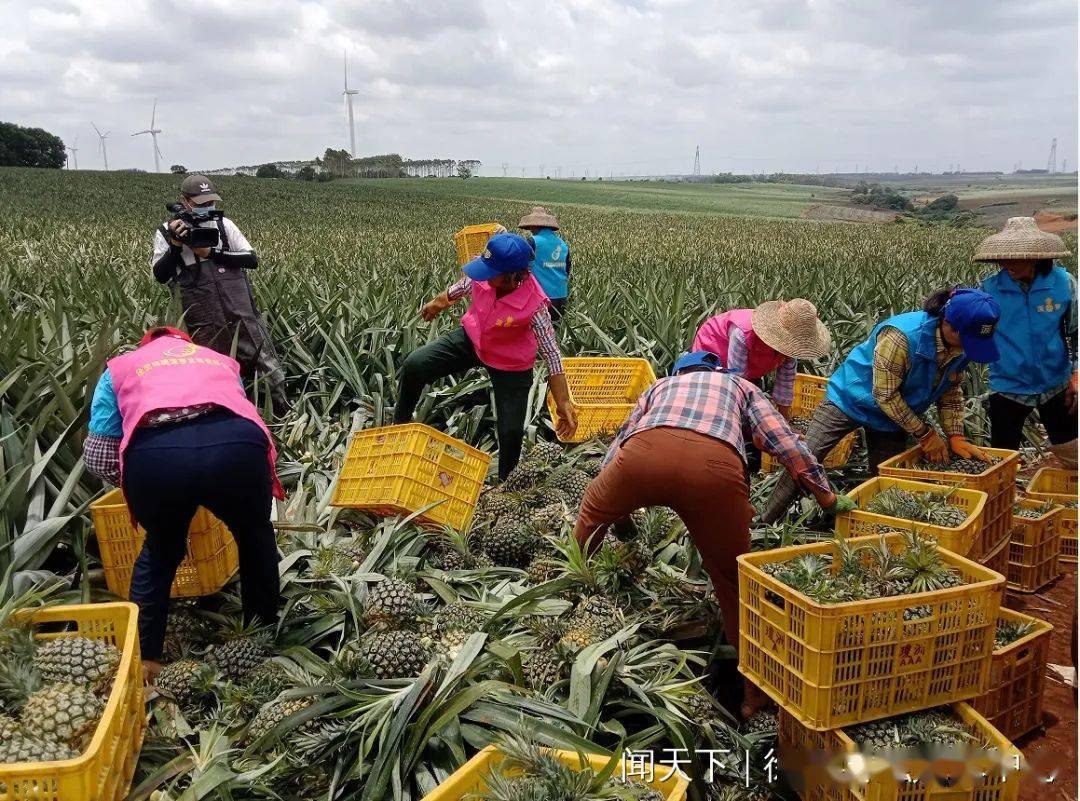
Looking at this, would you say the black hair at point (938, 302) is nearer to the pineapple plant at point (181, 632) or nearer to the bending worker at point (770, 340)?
the bending worker at point (770, 340)

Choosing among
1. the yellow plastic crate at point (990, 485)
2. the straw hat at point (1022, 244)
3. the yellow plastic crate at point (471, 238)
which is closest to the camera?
the yellow plastic crate at point (990, 485)

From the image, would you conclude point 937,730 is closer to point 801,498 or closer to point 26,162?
point 801,498

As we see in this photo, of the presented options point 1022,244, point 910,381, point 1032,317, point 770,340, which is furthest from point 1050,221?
point 770,340

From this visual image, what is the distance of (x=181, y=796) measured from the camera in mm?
2289

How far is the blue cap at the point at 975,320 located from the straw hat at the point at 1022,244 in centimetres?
87

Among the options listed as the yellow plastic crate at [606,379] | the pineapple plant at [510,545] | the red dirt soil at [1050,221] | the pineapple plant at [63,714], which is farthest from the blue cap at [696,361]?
the red dirt soil at [1050,221]

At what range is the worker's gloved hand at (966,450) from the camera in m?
3.87

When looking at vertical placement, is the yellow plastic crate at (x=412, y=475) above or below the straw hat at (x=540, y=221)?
below

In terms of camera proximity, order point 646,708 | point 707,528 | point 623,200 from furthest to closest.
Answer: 1. point 623,200
2. point 707,528
3. point 646,708

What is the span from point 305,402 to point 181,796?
3979mm

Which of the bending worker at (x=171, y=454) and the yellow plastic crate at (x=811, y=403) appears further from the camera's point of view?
the yellow plastic crate at (x=811, y=403)

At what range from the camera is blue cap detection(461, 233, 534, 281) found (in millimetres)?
4219

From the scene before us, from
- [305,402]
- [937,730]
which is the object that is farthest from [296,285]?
[937,730]

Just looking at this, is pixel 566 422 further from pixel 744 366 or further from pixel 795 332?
pixel 795 332
